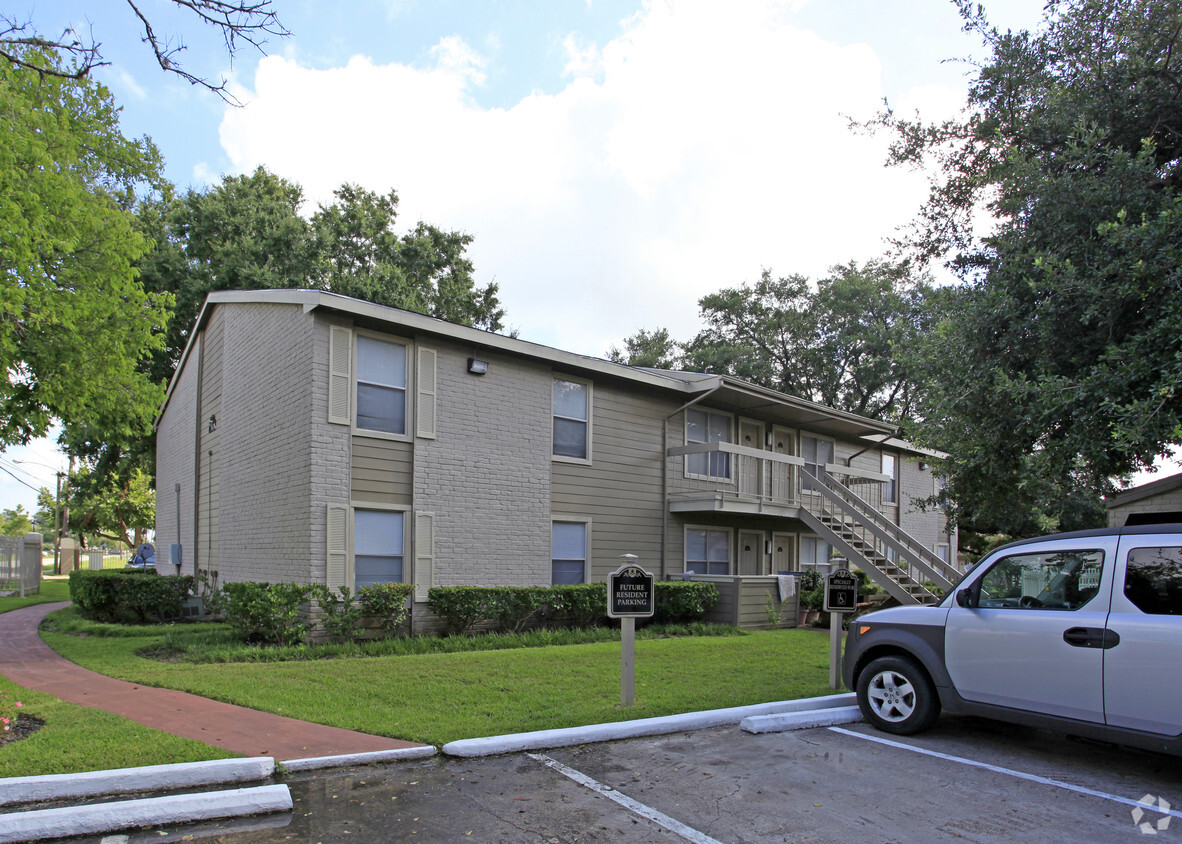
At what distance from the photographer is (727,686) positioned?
343 inches

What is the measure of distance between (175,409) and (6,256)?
10411 mm

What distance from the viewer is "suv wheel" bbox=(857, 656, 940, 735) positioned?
→ 22.1ft

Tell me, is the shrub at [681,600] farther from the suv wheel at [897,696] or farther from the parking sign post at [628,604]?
the suv wheel at [897,696]

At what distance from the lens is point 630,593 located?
7.55 metres

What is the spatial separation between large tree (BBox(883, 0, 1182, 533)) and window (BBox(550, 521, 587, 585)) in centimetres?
712

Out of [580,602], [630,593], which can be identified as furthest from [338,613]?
[630,593]

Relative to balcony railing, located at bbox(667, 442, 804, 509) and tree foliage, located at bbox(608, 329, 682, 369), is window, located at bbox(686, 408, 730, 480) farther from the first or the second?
tree foliage, located at bbox(608, 329, 682, 369)

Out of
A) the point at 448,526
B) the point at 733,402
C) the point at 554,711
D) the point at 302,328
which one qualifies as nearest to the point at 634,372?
the point at 733,402

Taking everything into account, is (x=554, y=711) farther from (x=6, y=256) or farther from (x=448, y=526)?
(x=6, y=256)

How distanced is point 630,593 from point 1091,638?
147 inches

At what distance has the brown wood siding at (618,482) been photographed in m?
15.2

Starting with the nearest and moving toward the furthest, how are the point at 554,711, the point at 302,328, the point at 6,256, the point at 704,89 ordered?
the point at 554,711
the point at 6,256
the point at 302,328
the point at 704,89

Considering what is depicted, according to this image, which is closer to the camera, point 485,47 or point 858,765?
point 858,765

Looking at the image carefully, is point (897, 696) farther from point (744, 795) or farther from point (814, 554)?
point (814, 554)
